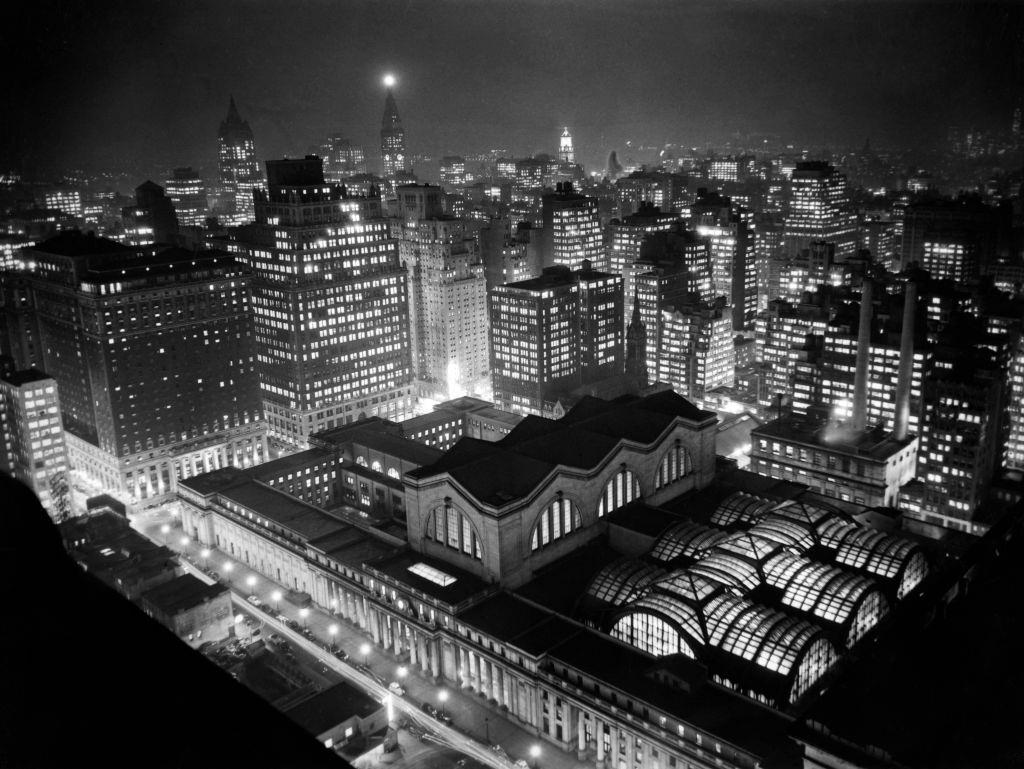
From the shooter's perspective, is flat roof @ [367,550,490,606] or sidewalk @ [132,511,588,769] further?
flat roof @ [367,550,490,606]

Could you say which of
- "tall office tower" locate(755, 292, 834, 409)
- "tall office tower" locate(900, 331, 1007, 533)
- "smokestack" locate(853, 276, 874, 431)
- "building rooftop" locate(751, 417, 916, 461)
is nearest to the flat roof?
"building rooftop" locate(751, 417, 916, 461)

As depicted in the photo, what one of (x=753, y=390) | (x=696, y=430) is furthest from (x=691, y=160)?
(x=696, y=430)

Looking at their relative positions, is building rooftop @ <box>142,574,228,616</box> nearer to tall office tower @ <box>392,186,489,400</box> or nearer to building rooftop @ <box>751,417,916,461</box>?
building rooftop @ <box>751,417,916,461</box>

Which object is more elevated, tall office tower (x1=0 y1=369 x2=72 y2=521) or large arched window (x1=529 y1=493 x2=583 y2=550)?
tall office tower (x1=0 y1=369 x2=72 y2=521)

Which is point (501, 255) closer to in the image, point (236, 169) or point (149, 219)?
point (236, 169)

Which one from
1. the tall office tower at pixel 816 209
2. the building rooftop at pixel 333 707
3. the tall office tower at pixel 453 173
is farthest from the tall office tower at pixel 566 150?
the building rooftop at pixel 333 707

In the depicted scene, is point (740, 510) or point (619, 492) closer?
point (740, 510)

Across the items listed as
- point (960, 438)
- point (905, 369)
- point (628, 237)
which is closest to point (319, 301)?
point (905, 369)

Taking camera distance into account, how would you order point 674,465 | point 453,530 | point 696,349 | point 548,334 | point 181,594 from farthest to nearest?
point 696,349 → point 548,334 → point 674,465 → point 453,530 → point 181,594
